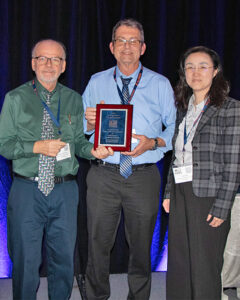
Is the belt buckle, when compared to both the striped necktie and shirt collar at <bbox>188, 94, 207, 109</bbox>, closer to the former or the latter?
the striped necktie

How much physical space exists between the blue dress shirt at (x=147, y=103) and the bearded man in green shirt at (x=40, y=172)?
0.35 meters

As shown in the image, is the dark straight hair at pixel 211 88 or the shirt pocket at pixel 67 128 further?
the shirt pocket at pixel 67 128

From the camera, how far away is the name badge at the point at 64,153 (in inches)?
103

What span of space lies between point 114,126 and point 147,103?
42 centimetres

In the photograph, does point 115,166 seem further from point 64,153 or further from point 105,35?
point 105,35

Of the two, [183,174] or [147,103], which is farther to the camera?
[147,103]

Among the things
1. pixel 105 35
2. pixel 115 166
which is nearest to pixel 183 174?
pixel 115 166

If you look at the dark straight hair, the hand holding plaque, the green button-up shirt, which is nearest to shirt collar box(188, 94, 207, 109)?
the dark straight hair

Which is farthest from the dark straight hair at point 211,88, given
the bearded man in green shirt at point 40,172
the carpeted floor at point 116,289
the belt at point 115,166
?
the carpeted floor at point 116,289

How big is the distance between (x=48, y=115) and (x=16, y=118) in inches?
9.1

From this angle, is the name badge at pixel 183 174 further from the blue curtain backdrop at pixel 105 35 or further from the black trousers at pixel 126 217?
the blue curtain backdrop at pixel 105 35

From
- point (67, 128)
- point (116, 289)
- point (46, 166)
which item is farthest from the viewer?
point (116, 289)

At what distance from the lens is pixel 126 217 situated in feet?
9.43

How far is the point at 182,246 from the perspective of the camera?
2.54 metres
